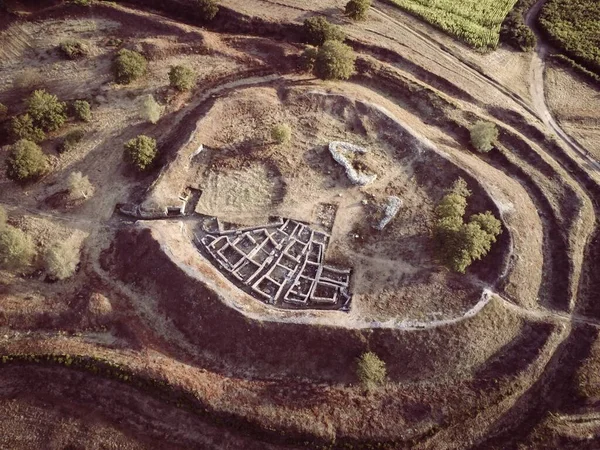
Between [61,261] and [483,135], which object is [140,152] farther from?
[483,135]

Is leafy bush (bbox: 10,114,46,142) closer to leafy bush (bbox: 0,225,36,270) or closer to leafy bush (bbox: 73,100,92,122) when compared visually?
leafy bush (bbox: 73,100,92,122)

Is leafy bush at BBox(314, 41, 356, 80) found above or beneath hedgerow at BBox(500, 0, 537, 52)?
beneath

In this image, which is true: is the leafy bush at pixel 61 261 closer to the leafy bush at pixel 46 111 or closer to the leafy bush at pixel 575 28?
the leafy bush at pixel 46 111

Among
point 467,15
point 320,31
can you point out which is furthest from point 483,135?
point 467,15

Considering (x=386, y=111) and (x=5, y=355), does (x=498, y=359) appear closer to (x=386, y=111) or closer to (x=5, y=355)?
(x=386, y=111)

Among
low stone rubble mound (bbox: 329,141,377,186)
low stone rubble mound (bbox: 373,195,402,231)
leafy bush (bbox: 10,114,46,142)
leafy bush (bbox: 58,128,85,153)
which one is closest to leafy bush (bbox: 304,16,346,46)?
low stone rubble mound (bbox: 329,141,377,186)

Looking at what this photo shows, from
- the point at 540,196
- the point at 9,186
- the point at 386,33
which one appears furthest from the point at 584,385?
the point at 9,186
